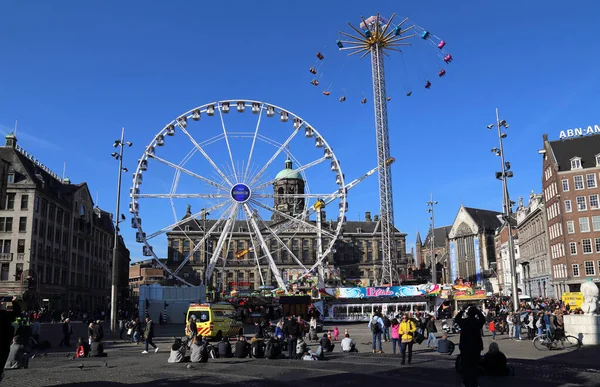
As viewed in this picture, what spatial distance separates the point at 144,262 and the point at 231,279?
1466 inches

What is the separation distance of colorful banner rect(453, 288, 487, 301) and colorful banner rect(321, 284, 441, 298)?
168cm

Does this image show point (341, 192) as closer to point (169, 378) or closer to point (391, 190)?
point (391, 190)

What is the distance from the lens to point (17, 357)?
1716 cm

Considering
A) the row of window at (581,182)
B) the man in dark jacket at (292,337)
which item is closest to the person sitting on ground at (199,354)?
the man in dark jacket at (292,337)

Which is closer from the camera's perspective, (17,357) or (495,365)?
(495,365)

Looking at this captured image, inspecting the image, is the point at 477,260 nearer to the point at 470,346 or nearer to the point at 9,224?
the point at 9,224

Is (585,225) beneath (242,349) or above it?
above

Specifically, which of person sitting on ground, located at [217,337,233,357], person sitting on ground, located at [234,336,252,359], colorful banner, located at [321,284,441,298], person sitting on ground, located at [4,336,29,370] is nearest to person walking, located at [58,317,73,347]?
person sitting on ground, located at [4,336,29,370]

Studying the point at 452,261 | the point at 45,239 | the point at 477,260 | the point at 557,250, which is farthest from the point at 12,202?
the point at 452,261

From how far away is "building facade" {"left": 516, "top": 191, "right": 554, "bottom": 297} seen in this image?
228 ft

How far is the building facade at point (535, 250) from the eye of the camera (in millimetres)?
69625

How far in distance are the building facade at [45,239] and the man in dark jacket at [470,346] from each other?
144ft

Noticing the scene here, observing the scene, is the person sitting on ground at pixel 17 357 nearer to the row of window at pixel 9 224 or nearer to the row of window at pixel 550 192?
the row of window at pixel 9 224

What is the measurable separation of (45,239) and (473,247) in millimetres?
88694
